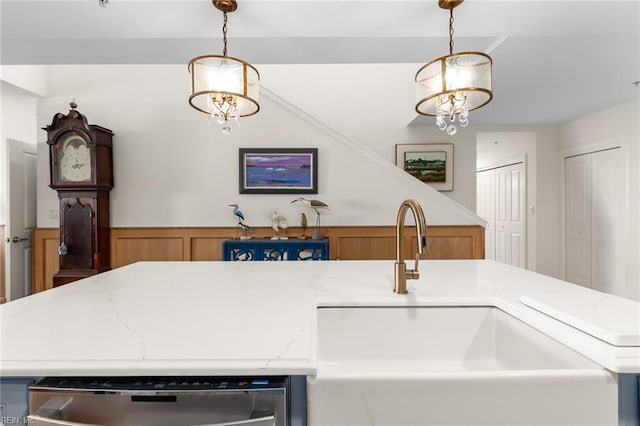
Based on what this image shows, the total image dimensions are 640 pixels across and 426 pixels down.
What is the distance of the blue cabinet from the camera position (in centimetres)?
313

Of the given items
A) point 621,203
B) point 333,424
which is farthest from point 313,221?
point 621,203

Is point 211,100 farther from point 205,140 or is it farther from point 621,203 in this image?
point 621,203

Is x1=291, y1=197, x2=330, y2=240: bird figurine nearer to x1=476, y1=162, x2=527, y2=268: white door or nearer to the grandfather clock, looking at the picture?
the grandfather clock

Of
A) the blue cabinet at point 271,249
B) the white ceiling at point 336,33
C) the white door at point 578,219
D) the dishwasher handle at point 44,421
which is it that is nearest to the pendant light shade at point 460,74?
the white ceiling at point 336,33

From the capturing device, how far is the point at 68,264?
10.4 feet

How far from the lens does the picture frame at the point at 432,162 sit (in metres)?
4.42

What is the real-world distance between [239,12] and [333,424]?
6.71 ft

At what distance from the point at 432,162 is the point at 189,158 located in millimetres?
2971

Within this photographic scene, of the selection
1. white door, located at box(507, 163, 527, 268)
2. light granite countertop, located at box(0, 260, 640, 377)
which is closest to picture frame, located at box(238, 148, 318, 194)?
light granite countertop, located at box(0, 260, 640, 377)

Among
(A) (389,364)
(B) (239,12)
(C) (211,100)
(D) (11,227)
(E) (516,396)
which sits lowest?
(A) (389,364)

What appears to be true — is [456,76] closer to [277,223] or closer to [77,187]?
[277,223]

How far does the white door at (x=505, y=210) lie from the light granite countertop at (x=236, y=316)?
13.8ft

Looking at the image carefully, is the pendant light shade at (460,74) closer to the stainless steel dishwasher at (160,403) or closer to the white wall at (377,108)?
the stainless steel dishwasher at (160,403)

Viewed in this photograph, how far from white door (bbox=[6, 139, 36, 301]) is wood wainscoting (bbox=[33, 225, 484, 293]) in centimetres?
13
